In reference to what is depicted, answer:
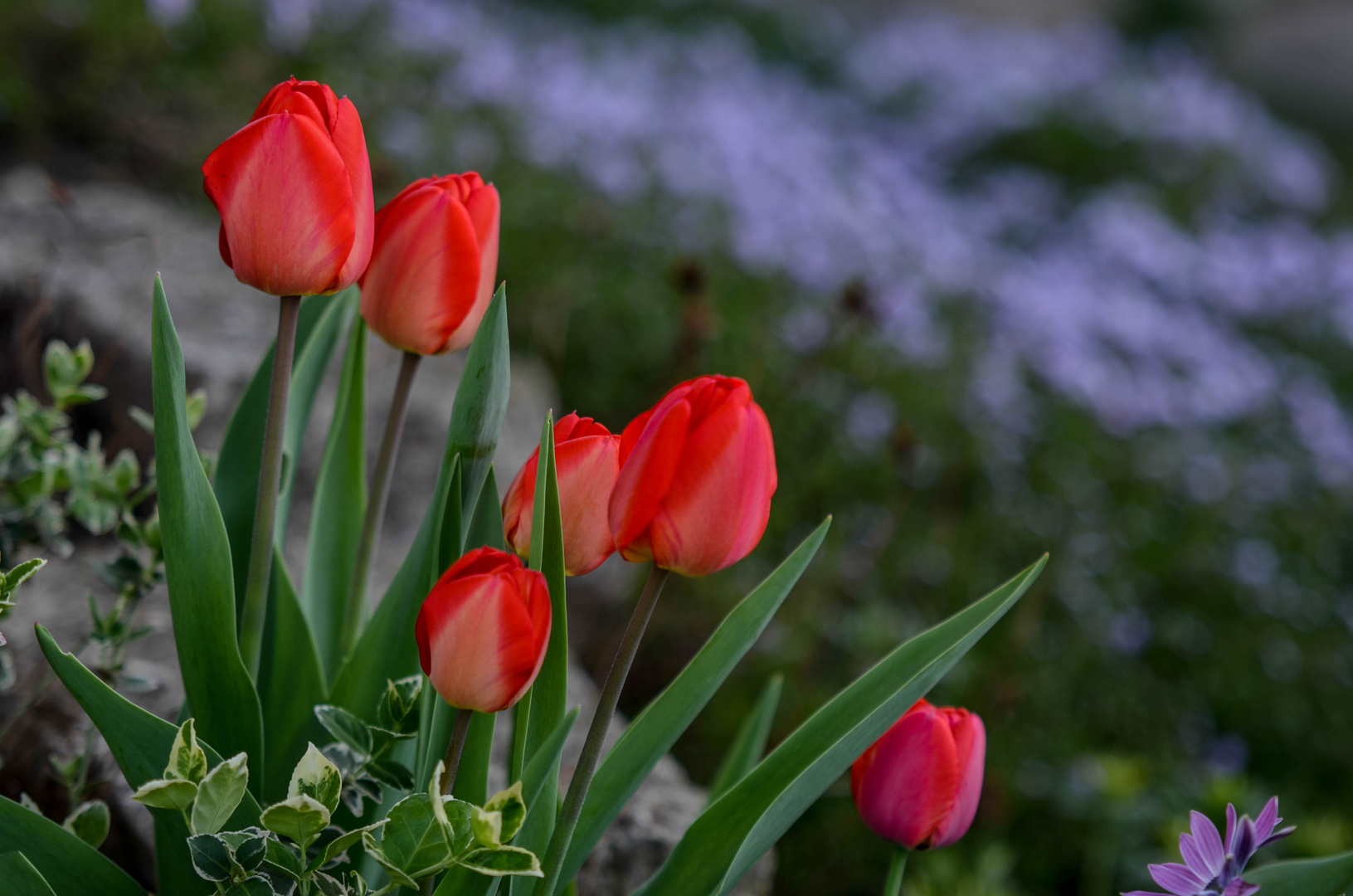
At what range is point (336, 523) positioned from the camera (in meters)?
1.01

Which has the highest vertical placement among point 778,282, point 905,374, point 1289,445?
point 778,282

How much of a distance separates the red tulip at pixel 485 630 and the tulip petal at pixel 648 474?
7cm

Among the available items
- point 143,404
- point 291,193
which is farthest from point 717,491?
point 143,404

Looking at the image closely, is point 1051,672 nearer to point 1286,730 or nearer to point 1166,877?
point 1286,730

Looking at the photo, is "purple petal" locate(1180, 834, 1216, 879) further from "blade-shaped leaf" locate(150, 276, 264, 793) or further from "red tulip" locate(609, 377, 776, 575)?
"blade-shaped leaf" locate(150, 276, 264, 793)

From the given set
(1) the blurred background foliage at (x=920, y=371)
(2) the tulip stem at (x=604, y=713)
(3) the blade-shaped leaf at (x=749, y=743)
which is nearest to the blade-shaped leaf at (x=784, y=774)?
(2) the tulip stem at (x=604, y=713)

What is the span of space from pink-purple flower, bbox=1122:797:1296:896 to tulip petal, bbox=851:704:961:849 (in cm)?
14

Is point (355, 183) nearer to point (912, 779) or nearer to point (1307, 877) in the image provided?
point (912, 779)

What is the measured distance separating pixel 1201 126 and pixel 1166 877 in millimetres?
7395

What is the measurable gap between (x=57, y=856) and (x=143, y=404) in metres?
1.35

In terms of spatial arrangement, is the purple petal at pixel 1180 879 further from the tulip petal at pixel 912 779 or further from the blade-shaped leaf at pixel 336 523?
the blade-shaped leaf at pixel 336 523

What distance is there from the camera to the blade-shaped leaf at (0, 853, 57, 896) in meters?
0.67

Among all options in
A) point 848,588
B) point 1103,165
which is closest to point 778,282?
point 848,588

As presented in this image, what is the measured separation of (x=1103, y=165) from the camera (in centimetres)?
705
